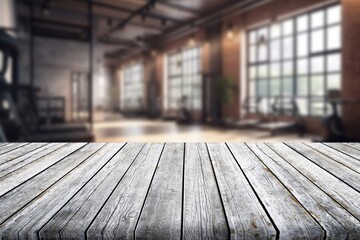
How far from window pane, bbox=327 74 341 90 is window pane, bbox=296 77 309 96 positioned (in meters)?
0.56

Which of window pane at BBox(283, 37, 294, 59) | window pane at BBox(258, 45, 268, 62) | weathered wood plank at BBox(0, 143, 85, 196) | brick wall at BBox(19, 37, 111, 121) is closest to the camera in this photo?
weathered wood plank at BBox(0, 143, 85, 196)

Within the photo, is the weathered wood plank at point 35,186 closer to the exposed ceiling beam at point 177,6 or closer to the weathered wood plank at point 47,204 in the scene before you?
the weathered wood plank at point 47,204

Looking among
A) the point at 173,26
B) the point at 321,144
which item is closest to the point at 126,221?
the point at 321,144

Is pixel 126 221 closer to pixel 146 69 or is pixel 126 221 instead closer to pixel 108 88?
pixel 146 69

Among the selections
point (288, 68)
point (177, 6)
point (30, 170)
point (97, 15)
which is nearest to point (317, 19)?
point (288, 68)

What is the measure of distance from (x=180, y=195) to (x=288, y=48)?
7.24 m

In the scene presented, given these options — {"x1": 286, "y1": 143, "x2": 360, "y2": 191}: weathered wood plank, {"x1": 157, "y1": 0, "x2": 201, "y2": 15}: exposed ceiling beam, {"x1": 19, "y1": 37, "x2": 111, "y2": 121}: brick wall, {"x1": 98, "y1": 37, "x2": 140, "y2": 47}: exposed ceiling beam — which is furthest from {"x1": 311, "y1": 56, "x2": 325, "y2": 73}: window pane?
{"x1": 98, "y1": 37, "x2": 140, "y2": 47}: exposed ceiling beam

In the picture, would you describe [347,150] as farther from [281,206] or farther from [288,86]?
[288,86]

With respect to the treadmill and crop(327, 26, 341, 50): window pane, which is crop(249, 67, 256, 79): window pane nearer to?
crop(327, 26, 341, 50): window pane

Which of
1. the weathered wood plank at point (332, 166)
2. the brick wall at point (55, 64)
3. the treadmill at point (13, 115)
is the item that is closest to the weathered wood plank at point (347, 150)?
the weathered wood plank at point (332, 166)

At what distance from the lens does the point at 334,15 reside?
19.9 ft

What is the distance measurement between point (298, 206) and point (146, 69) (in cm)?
1345

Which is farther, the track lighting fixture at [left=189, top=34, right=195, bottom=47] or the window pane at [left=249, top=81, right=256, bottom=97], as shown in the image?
the track lighting fixture at [left=189, top=34, right=195, bottom=47]

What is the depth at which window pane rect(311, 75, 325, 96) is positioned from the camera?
6.39 metres
